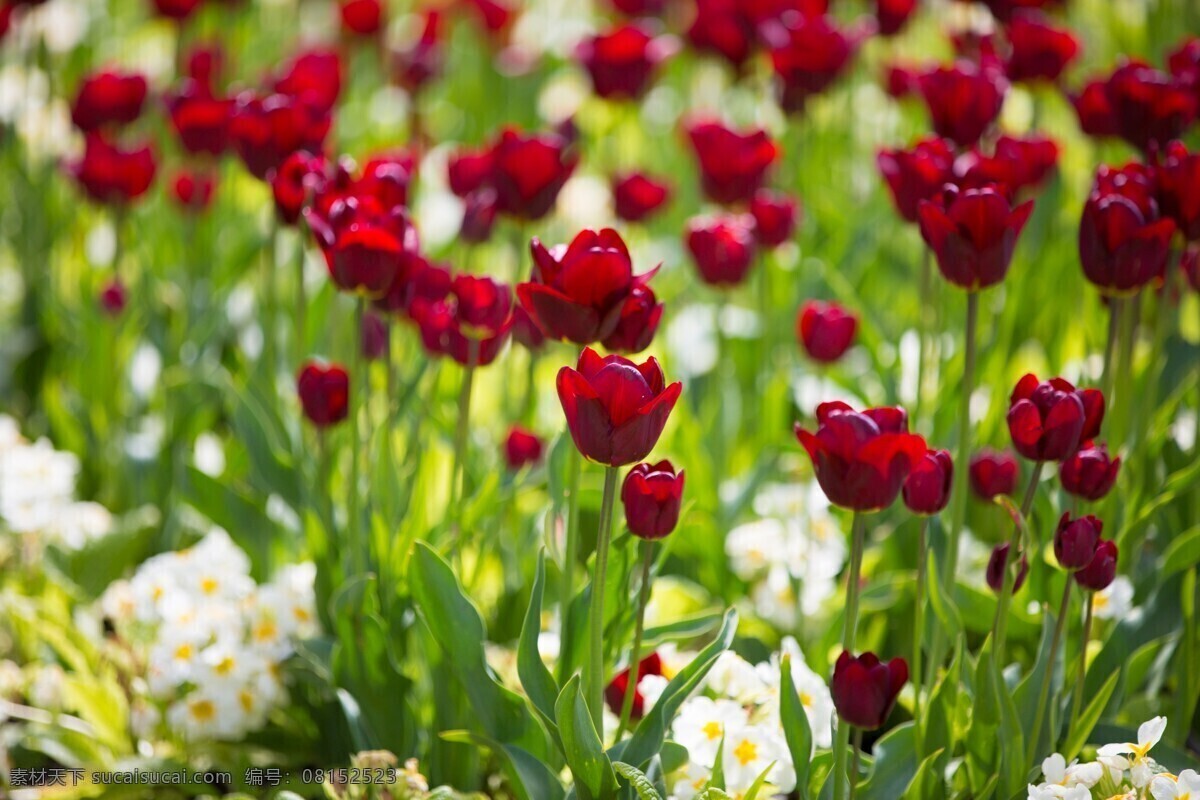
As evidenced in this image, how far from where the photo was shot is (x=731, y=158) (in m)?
2.61

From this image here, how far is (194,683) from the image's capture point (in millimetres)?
1984

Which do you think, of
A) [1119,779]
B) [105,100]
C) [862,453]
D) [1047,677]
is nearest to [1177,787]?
[1119,779]

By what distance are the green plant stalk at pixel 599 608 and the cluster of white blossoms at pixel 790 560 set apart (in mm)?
623

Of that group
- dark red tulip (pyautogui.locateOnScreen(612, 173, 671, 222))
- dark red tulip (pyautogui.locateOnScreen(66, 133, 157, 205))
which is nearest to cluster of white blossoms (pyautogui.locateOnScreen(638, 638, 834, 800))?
dark red tulip (pyautogui.locateOnScreen(612, 173, 671, 222))

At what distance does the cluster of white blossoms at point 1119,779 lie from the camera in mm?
1333

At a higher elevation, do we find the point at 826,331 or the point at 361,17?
the point at 361,17

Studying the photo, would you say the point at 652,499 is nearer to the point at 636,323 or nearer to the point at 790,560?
the point at 636,323

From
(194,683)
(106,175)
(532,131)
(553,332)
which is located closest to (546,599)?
(194,683)

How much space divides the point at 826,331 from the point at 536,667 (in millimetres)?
949

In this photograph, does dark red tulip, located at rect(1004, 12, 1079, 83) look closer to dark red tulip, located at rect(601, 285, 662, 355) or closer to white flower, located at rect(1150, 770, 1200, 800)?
dark red tulip, located at rect(601, 285, 662, 355)

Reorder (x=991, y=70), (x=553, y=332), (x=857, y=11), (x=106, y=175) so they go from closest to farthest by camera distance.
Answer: (x=553, y=332)
(x=991, y=70)
(x=106, y=175)
(x=857, y=11)

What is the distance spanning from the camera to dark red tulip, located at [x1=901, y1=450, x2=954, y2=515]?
1395 mm

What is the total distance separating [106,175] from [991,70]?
172 cm

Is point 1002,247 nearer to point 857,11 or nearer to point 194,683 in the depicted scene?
point 194,683
